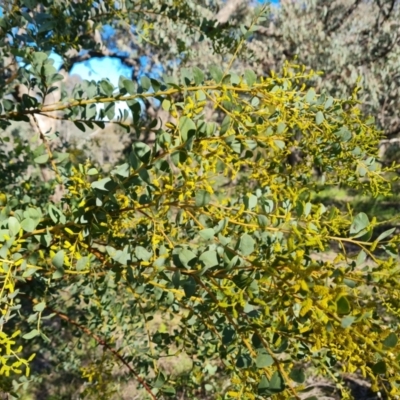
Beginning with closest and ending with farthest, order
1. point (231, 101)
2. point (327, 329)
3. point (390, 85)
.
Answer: point (327, 329)
point (231, 101)
point (390, 85)

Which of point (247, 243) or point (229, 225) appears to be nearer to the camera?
point (247, 243)

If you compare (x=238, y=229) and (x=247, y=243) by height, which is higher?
(x=238, y=229)

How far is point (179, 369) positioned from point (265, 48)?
510 centimetres

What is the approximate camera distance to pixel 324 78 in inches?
Answer: 261

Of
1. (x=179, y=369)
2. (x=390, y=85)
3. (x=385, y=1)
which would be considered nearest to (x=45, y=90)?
(x=179, y=369)

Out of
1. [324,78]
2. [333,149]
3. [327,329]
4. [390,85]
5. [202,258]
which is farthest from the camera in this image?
[324,78]

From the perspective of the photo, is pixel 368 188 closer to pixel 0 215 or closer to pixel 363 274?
pixel 363 274

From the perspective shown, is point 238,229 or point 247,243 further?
point 238,229

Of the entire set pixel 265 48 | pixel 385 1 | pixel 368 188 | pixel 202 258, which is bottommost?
pixel 202 258

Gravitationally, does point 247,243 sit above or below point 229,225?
below

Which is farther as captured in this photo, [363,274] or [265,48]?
[265,48]

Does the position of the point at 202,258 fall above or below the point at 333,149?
below

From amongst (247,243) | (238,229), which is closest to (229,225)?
(238,229)

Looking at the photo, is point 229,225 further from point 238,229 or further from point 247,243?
point 247,243
